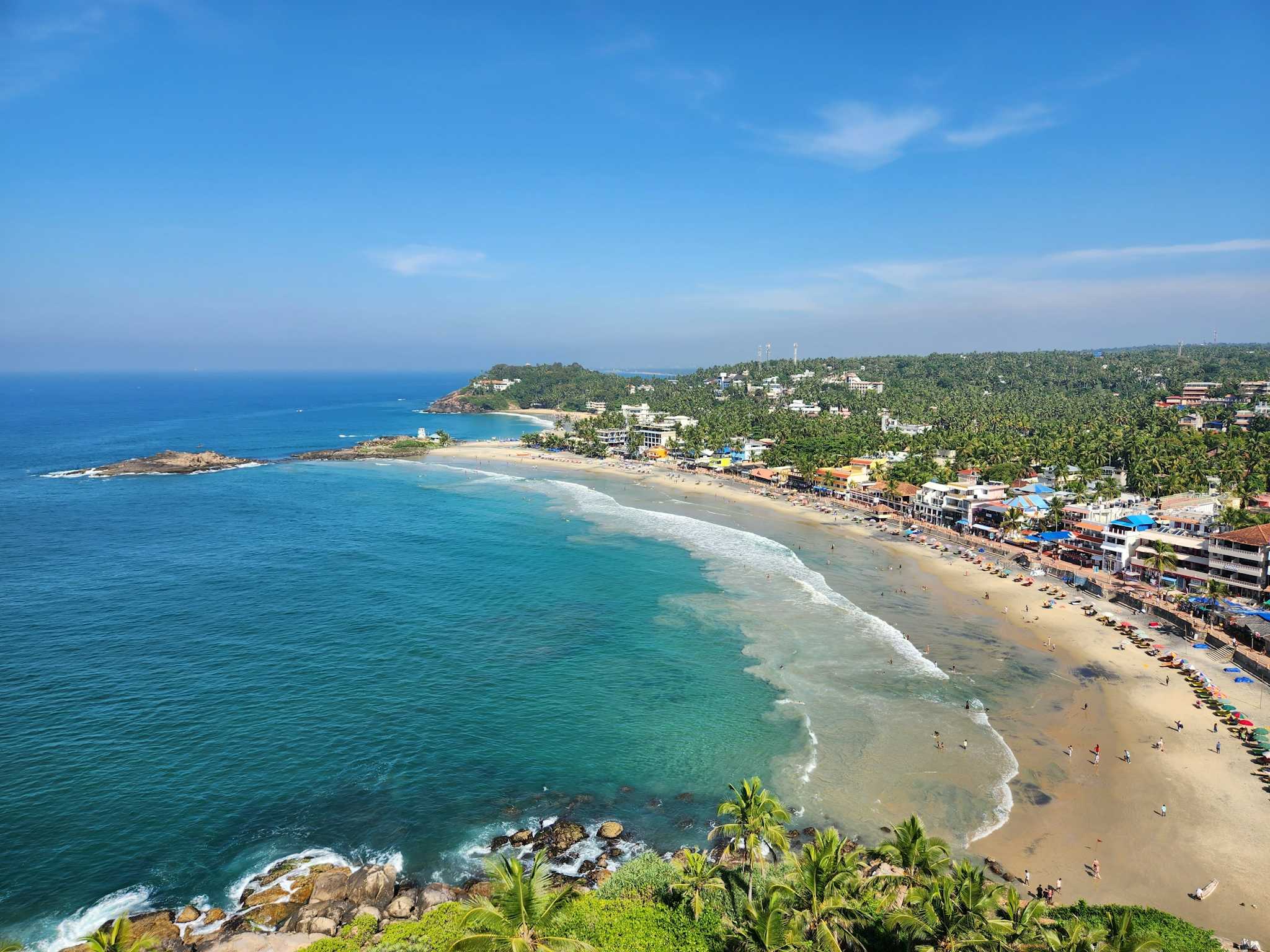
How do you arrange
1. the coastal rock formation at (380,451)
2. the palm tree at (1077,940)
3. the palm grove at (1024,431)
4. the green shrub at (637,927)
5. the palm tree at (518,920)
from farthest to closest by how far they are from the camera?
the coastal rock formation at (380,451) < the palm grove at (1024,431) < the green shrub at (637,927) < the palm tree at (1077,940) < the palm tree at (518,920)

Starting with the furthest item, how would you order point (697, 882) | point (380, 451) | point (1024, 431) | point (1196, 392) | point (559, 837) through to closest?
point (1196, 392) < point (380, 451) < point (1024, 431) < point (559, 837) < point (697, 882)

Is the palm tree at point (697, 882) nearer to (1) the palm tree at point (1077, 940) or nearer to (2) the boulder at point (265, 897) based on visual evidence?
(1) the palm tree at point (1077, 940)

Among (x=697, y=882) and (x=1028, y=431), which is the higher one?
(x=1028, y=431)

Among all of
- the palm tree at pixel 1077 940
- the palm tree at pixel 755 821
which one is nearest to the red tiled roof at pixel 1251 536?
the palm tree at pixel 1077 940

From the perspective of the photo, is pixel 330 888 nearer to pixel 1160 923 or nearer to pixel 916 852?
pixel 916 852

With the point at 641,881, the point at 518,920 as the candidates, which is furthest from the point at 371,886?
the point at 518,920

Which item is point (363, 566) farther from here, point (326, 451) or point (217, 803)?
point (326, 451)

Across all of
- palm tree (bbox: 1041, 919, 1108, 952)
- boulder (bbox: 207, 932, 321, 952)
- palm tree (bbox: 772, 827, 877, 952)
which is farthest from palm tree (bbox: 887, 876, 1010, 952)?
boulder (bbox: 207, 932, 321, 952)
